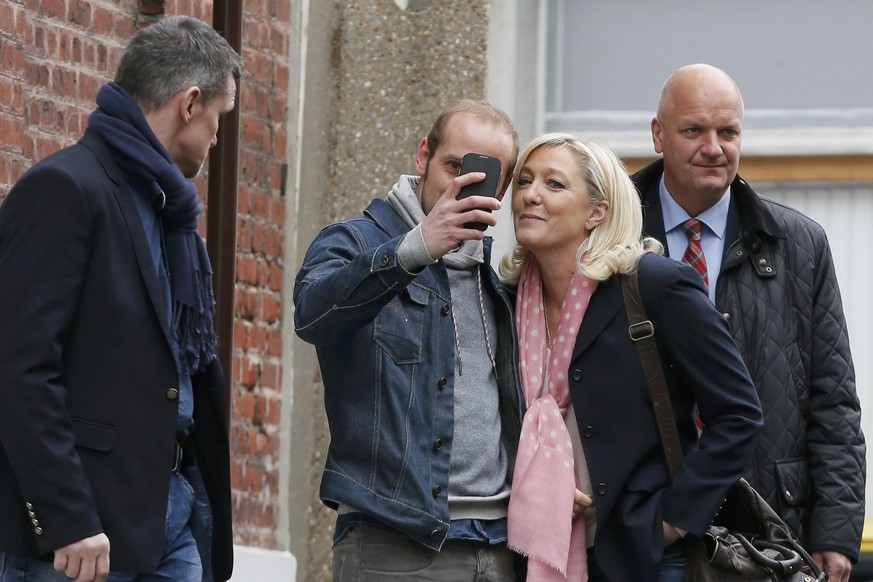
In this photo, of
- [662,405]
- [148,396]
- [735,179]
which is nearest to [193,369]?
[148,396]

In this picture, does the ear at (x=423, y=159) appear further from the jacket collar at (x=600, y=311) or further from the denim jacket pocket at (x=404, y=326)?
the jacket collar at (x=600, y=311)

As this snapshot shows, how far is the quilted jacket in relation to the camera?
431 cm

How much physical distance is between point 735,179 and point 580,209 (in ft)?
3.06

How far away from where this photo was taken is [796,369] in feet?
14.3

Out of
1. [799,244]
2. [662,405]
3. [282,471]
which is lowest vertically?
[282,471]

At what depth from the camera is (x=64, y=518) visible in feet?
10.5

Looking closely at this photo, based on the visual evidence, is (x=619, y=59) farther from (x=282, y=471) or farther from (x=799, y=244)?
(x=799, y=244)

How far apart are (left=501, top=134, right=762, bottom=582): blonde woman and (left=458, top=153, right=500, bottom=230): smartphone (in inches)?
11.3

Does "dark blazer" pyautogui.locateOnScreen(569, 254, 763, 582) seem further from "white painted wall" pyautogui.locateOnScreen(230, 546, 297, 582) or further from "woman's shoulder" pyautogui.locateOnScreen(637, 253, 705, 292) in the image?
"white painted wall" pyautogui.locateOnScreen(230, 546, 297, 582)

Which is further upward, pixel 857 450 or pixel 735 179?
pixel 735 179

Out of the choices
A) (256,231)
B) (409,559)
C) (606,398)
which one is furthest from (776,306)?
(256,231)

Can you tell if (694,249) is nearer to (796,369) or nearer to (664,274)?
(796,369)

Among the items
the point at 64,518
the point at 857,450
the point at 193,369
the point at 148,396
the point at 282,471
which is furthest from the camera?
the point at 282,471

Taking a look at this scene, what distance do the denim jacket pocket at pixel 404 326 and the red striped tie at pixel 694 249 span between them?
3.30ft
